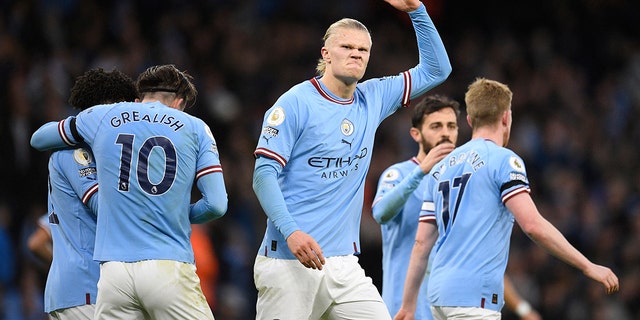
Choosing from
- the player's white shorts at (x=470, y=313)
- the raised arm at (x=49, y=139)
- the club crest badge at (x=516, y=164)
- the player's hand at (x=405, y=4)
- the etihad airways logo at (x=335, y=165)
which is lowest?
the player's white shorts at (x=470, y=313)

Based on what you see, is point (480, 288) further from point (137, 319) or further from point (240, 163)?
A: point (240, 163)

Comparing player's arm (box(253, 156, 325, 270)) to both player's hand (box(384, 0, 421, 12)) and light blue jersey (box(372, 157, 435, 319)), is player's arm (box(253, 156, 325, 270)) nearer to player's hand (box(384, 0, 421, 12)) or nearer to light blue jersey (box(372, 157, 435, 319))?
player's hand (box(384, 0, 421, 12))

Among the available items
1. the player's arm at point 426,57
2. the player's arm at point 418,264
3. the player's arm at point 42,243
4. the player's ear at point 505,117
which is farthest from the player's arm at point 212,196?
the player's arm at point 42,243

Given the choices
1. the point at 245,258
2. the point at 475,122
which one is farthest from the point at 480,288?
the point at 245,258

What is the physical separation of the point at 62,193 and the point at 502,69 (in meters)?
13.4

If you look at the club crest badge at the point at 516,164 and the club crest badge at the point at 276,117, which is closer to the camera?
the club crest badge at the point at 276,117

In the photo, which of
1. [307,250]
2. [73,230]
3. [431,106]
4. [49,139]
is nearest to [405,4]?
[431,106]

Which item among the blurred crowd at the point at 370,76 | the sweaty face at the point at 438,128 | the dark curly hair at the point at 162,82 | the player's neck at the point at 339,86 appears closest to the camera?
the dark curly hair at the point at 162,82

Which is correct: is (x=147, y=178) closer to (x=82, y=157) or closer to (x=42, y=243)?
(x=82, y=157)

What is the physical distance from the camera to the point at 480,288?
6469 millimetres

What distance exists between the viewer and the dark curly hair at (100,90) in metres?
6.66

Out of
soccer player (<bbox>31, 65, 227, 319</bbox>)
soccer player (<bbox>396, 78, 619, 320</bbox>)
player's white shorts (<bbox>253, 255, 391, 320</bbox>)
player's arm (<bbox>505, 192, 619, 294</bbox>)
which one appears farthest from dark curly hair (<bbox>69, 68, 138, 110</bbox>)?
player's arm (<bbox>505, 192, 619, 294</bbox>)

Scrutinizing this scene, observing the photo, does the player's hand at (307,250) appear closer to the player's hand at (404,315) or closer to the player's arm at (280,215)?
the player's arm at (280,215)

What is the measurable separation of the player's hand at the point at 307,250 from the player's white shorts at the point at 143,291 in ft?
2.39
